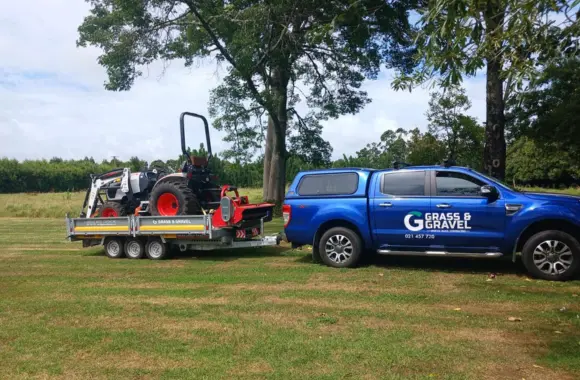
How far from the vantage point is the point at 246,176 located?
231ft

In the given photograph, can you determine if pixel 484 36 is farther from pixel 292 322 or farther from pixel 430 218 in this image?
pixel 292 322

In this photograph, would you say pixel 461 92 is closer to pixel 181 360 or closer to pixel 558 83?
pixel 558 83

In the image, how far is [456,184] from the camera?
30.8ft

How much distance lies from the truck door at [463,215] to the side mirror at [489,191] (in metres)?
0.07

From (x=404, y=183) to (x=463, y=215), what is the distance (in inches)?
49.3

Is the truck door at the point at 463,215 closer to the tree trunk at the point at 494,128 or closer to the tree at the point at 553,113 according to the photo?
the tree trunk at the point at 494,128

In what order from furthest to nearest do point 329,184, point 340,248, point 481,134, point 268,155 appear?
point 481,134
point 268,155
point 329,184
point 340,248

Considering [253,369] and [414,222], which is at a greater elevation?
[414,222]

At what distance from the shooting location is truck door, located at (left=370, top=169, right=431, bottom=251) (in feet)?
31.1

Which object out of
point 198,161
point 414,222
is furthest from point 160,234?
point 414,222

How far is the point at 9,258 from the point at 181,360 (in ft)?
32.1

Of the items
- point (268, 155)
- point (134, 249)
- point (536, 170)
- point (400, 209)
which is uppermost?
point (536, 170)

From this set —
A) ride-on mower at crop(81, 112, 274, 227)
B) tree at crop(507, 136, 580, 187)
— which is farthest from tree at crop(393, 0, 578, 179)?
tree at crop(507, 136, 580, 187)

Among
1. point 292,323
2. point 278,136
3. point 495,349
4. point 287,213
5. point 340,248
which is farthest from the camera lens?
point 278,136
